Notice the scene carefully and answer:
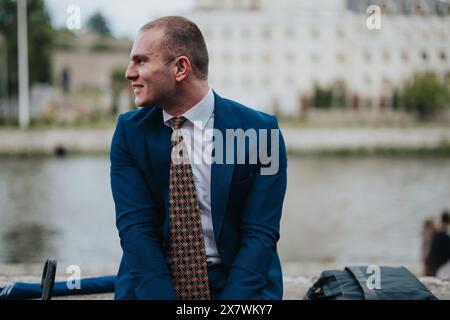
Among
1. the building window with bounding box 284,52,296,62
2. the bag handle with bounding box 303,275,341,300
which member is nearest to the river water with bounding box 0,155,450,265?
the bag handle with bounding box 303,275,341,300

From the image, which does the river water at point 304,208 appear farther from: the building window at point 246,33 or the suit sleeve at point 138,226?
the building window at point 246,33

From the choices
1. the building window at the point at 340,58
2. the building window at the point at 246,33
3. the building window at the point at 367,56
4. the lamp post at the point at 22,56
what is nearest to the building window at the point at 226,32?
the building window at the point at 246,33

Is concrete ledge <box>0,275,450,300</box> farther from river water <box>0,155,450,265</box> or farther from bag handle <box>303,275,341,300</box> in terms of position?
river water <box>0,155,450,265</box>

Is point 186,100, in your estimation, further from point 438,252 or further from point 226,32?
point 226,32

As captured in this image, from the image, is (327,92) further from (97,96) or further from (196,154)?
(196,154)

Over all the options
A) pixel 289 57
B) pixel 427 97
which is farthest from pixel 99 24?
pixel 427 97

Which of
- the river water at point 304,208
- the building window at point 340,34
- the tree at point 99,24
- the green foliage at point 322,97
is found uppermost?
the tree at point 99,24

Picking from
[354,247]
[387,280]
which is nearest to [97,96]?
[354,247]

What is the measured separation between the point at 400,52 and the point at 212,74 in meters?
13.4

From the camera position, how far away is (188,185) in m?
1.99

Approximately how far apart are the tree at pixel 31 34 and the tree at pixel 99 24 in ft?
81.5

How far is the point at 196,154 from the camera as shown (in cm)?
204

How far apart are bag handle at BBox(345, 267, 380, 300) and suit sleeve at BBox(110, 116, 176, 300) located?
640 millimetres

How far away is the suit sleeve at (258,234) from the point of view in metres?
1.96
